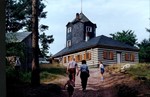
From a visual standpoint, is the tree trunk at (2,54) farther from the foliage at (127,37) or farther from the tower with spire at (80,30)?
the foliage at (127,37)

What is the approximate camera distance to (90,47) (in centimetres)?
4569

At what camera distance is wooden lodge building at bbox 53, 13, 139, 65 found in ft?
148

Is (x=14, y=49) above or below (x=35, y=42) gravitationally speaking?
below

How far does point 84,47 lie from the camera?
1863 inches

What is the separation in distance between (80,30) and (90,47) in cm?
894

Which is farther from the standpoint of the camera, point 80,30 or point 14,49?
point 80,30

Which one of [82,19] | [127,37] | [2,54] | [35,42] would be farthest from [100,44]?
[2,54]

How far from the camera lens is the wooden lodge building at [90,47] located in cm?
4500

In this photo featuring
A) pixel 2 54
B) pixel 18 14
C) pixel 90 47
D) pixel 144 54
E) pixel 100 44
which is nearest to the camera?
pixel 2 54

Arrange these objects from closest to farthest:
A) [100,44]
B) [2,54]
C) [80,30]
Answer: [2,54], [100,44], [80,30]

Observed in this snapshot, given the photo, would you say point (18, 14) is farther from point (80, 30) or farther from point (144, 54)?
point (144, 54)

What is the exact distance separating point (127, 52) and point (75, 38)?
9.71 meters

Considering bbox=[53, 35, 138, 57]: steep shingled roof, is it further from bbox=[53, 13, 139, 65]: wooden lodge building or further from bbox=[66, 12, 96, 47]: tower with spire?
bbox=[66, 12, 96, 47]: tower with spire

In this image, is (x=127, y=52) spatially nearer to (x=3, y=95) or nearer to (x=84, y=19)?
(x=84, y=19)
